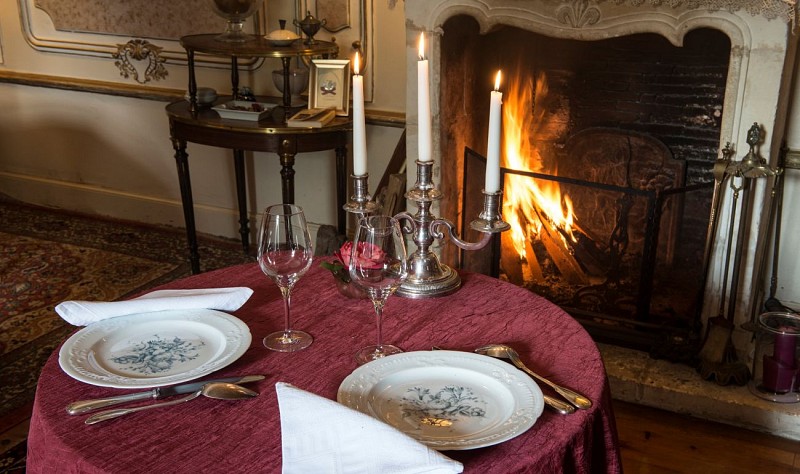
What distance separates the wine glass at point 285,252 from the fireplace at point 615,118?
1.27 metres

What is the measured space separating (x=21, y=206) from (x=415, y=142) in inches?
97.5

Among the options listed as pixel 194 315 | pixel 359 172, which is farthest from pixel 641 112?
pixel 194 315

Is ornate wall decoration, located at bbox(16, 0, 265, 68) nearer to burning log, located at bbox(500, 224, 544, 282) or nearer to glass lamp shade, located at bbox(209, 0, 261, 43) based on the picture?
glass lamp shade, located at bbox(209, 0, 261, 43)

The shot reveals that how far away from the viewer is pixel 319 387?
3.81 ft

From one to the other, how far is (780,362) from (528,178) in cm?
92

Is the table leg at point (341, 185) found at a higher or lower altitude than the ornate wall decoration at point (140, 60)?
lower

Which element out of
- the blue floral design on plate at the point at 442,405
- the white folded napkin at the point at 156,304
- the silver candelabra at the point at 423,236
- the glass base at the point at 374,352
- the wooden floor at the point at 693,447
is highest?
the silver candelabra at the point at 423,236

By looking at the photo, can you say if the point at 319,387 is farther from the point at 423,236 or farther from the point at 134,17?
the point at 134,17

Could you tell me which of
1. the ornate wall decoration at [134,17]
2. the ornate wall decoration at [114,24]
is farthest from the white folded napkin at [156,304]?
the ornate wall decoration at [134,17]

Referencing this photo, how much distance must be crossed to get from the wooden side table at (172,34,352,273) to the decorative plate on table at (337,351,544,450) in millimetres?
1588

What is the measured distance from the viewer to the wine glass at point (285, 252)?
1.27 metres

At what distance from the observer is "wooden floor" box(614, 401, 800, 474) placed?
6.64ft

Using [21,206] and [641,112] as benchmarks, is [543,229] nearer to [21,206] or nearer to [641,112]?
[641,112]

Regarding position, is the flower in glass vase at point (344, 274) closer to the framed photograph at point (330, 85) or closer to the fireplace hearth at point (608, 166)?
the fireplace hearth at point (608, 166)
